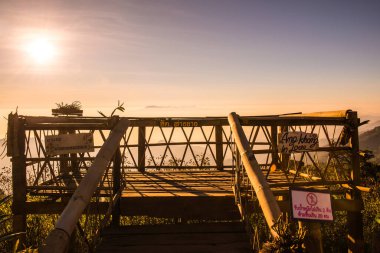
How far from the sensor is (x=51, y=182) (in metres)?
8.02

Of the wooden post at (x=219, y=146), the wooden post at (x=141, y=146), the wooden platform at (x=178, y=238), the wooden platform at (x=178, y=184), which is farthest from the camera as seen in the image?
the wooden post at (x=219, y=146)

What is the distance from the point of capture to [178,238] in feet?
17.4

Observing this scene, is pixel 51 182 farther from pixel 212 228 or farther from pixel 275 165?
pixel 275 165

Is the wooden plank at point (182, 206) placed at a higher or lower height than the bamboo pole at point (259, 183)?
lower

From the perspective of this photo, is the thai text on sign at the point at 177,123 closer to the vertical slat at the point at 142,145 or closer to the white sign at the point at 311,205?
the vertical slat at the point at 142,145

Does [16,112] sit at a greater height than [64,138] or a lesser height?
greater

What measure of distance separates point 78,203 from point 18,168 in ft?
10.5

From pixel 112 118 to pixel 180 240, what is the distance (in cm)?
248

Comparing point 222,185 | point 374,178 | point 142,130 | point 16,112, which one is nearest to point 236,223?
point 222,185

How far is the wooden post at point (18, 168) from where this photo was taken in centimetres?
583

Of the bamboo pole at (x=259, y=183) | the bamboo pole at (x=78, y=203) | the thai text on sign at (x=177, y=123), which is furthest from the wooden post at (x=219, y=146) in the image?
the bamboo pole at (x=78, y=203)

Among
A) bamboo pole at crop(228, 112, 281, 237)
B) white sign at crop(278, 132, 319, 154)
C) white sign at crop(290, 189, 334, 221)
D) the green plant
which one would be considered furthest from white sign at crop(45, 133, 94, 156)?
white sign at crop(278, 132, 319, 154)

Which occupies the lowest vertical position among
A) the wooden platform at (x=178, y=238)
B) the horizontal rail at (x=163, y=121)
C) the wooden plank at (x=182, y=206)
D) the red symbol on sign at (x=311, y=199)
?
the wooden platform at (x=178, y=238)

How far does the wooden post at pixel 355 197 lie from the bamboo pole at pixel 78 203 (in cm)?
530
